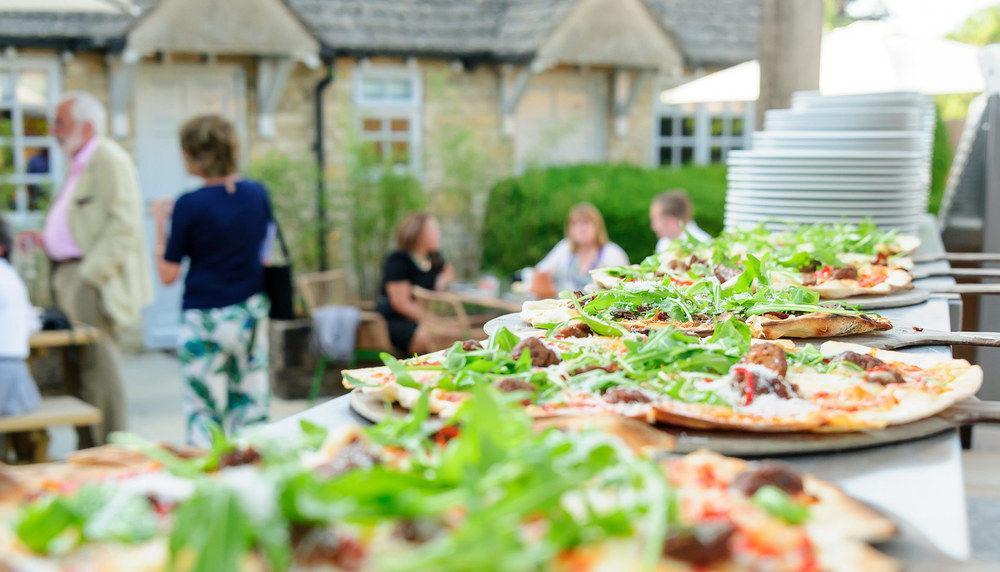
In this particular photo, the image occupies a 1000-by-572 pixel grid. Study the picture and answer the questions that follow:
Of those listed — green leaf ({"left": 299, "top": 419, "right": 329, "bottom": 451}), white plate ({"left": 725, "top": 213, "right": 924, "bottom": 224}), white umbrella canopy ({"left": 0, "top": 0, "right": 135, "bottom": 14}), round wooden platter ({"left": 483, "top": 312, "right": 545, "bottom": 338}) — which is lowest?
round wooden platter ({"left": 483, "top": 312, "right": 545, "bottom": 338})

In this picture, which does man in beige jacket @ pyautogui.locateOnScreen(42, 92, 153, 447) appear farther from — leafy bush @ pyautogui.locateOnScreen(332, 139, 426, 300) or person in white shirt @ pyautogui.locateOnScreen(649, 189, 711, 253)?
leafy bush @ pyautogui.locateOnScreen(332, 139, 426, 300)

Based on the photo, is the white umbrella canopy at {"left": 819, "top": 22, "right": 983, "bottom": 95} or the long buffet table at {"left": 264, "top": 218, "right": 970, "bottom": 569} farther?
the white umbrella canopy at {"left": 819, "top": 22, "right": 983, "bottom": 95}

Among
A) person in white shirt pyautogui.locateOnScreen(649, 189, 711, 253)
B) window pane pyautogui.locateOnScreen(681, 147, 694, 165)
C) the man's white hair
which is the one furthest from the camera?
window pane pyautogui.locateOnScreen(681, 147, 694, 165)

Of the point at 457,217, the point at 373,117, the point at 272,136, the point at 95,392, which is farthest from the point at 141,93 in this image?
the point at 95,392

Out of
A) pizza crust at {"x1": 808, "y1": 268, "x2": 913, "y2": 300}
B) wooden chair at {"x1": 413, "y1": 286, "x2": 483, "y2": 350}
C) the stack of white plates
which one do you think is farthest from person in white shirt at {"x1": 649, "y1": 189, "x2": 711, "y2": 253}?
pizza crust at {"x1": 808, "y1": 268, "x2": 913, "y2": 300}

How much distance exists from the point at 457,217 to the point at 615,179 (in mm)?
1789

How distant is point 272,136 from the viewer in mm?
13078

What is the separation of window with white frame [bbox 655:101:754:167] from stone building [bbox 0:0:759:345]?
0.58 feet

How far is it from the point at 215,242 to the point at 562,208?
7703 mm

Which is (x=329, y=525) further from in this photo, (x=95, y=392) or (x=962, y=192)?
(x=95, y=392)

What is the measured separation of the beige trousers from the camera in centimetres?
689

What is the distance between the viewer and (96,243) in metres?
6.77

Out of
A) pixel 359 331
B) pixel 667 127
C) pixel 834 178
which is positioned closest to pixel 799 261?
pixel 834 178

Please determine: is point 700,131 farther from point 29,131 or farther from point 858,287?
point 858,287
